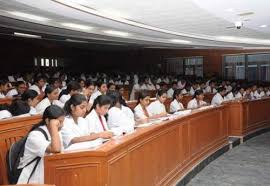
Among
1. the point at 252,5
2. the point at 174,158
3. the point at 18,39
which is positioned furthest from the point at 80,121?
the point at 18,39

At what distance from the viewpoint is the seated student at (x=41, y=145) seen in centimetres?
276

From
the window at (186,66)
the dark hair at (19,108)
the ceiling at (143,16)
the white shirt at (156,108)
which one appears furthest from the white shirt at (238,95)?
the window at (186,66)

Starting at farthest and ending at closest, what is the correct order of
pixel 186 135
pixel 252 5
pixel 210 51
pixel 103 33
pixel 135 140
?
pixel 210 51 → pixel 103 33 → pixel 252 5 → pixel 186 135 → pixel 135 140

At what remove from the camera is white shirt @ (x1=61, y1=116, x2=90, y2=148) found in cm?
335

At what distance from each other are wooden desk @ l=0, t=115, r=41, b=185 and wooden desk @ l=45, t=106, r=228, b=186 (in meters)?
0.77

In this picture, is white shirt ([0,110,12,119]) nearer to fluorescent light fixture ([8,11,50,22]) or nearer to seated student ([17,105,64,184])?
seated student ([17,105,64,184])

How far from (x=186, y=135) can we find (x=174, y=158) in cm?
59

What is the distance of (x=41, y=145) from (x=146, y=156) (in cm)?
107

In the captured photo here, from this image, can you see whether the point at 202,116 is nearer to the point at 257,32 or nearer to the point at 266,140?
the point at 266,140

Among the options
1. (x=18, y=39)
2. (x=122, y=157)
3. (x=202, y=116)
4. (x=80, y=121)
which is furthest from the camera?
(x=18, y=39)

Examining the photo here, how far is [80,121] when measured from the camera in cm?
365

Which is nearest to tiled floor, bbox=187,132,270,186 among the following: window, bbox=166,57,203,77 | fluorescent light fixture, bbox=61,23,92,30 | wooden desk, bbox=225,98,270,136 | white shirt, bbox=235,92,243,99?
wooden desk, bbox=225,98,270,136

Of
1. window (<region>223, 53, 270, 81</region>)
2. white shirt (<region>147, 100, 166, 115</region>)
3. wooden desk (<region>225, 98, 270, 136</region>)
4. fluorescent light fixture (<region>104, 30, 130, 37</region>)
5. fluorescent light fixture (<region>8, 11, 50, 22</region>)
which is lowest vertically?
wooden desk (<region>225, 98, 270, 136</region>)

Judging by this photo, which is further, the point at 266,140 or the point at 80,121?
the point at 266,140
